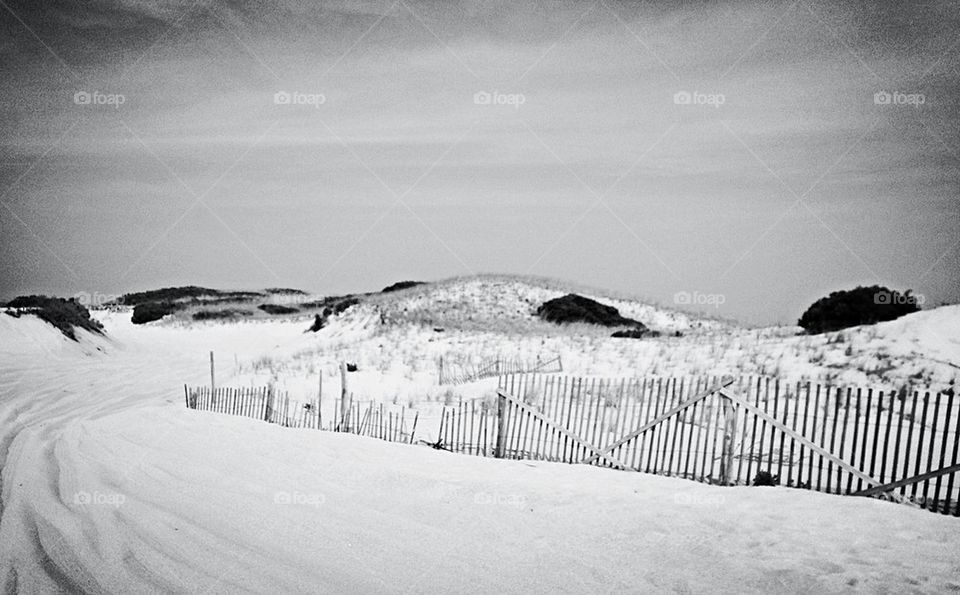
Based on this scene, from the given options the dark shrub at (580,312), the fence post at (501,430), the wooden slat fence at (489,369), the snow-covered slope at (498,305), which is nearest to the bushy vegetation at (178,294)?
the snow-covered slope at (498,305)

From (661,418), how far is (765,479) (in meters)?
1.68

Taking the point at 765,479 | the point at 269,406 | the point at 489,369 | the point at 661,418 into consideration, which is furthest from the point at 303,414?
the point at 765,479

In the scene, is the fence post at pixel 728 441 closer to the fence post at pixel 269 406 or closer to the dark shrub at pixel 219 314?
the fence post at pixel 269 406

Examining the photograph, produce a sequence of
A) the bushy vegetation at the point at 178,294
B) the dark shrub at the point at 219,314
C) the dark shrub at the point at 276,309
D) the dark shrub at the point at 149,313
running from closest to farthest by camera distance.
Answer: the dark shrub at the point at 219,314
the dark shrub at the point at 149,313
the dark shrub at the point at 276,309
the bushy vegetation at the point at 178,294

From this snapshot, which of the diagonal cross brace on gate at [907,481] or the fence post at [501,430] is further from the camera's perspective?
the fence post at [501,430]

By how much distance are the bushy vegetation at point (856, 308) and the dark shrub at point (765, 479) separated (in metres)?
14.7

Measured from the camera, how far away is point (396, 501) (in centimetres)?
787

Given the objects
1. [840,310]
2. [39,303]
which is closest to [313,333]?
[39,303]

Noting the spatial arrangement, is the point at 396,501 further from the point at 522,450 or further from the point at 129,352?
the point at 129,352

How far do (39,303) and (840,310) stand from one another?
1646 inches

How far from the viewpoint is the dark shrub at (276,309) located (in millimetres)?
66537
